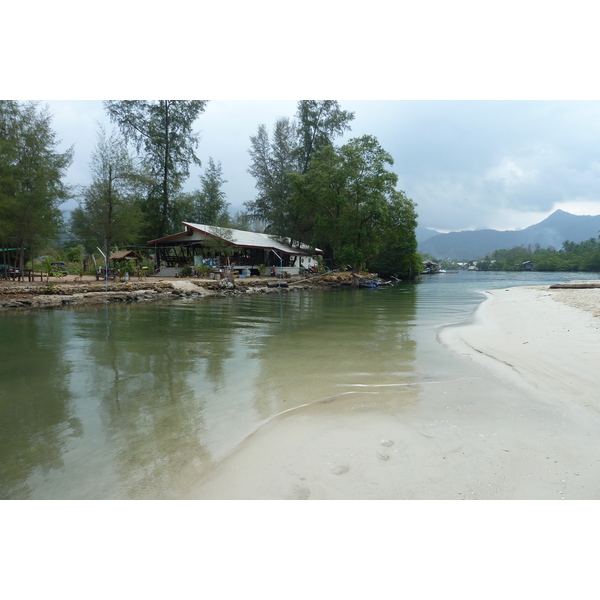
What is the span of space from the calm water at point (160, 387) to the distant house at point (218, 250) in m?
20.1

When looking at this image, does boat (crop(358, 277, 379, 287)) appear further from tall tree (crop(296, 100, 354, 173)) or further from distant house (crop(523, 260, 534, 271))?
distant house (crop(523, 260, 534, 271))

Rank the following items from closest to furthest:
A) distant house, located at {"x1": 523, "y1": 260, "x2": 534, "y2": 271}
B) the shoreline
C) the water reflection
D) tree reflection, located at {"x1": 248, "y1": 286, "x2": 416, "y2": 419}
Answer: the water reflection
tree reflection, located at {"x1": 248, "y1": 286, "x2": 416, "y2": 419}
the shoreline
distant house, located at {"x1": 523, "y1": 260, "x2": 534, "y2": 271}

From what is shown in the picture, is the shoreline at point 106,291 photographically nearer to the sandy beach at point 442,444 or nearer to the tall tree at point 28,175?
the tall tree at point 28,175

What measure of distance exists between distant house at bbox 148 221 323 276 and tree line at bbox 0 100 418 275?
315 centimetres

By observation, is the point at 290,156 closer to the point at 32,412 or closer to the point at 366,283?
the point at 366,283

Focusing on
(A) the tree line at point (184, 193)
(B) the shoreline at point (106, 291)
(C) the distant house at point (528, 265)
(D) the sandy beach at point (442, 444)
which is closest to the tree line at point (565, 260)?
(C) the distant house at point (528, 265)

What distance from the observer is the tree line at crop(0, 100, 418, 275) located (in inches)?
811

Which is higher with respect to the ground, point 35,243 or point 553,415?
point 35,243

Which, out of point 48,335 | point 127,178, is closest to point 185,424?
point 48,335

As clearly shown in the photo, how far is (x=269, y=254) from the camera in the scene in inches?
1515

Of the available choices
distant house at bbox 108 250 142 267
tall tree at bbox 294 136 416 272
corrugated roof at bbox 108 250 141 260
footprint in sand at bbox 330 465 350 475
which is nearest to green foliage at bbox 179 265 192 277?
distant house at bbox 108 250 142 267

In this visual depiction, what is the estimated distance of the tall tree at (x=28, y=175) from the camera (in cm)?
1911

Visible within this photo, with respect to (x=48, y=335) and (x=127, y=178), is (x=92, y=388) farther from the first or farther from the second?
(x=127, y=178)

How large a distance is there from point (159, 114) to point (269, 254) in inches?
653
